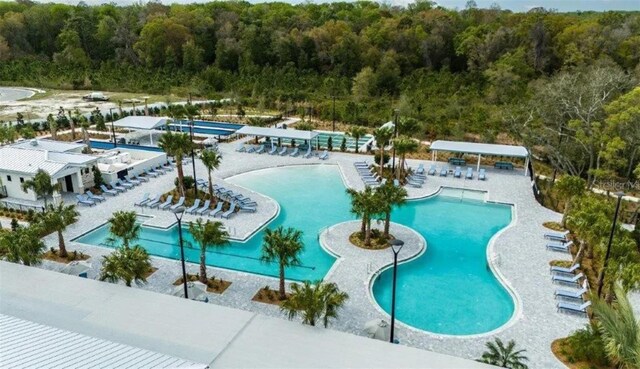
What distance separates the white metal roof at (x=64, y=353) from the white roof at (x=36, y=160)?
60.1ft

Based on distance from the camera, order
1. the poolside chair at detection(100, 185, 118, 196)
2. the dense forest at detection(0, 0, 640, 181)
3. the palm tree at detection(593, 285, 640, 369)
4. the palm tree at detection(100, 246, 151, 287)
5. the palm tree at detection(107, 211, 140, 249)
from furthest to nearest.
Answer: the dense forest at detection(0, 0, 640, 181), the poolside chair at detection(100, 185, 118, 196), the palm tree at detection(107, 211, 140, 249), the palm tree at detection(100, 246, 151, 287), the palm tree at detection(593, 285, 640, 369)

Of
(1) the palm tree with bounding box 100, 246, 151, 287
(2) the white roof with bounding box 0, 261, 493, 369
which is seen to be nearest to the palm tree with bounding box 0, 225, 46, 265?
(2) the white roof with bounding box 0, 261, 493, 369

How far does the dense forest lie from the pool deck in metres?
6.70

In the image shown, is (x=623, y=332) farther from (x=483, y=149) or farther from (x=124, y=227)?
(x=483, y=149)

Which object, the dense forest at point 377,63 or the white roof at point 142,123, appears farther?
A: the white roof at point 142,123

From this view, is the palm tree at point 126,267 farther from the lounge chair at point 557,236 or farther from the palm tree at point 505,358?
the lounge chair at point 557,236

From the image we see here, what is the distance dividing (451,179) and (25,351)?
25.6m

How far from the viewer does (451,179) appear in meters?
29.5

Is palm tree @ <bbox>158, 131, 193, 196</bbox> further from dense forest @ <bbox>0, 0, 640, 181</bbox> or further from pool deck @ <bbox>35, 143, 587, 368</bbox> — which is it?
dense forest @ <bbox>0, 0, 640, 181</bbox>

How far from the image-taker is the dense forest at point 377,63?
3128 cm

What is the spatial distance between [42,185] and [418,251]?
1837 cm

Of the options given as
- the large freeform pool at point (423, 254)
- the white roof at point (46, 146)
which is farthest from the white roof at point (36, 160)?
the large freeform pool at point (423, 254)

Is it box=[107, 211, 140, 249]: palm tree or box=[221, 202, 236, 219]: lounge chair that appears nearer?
box=[107, 211, 140, 249]: palm tree

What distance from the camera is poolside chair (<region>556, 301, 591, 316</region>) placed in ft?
50.3
